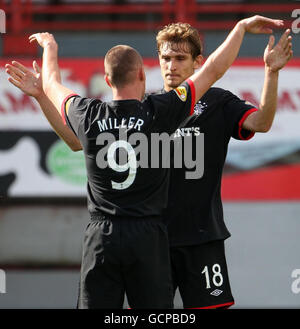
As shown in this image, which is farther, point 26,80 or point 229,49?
point 26,80

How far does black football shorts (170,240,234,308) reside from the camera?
180 inches

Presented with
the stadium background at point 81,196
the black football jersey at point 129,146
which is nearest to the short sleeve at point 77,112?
the black football jersey at point 129,146

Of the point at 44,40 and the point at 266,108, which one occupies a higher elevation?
the point at 44,40

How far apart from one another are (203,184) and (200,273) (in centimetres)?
54

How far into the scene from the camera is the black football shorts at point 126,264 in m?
3.85

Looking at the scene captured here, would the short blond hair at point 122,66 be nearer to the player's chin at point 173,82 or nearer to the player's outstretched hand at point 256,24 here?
the player's outstretched hand at point 256,24

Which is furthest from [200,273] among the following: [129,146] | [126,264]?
[129,146]

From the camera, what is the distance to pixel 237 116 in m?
4.58

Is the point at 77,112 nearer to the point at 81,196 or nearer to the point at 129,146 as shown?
the point at 129,146

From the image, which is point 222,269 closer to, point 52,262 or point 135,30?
point 52,262

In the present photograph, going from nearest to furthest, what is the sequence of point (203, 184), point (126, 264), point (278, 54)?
point (126, 264) < point (278, 54) < point (203, 184)

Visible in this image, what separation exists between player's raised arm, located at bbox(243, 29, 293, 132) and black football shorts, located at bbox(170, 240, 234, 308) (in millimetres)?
749

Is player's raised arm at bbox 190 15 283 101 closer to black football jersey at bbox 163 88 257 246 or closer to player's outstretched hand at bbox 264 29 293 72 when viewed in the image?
player's outstretched hand at bbox 264 29 293 72

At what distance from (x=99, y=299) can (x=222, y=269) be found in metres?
1.00
